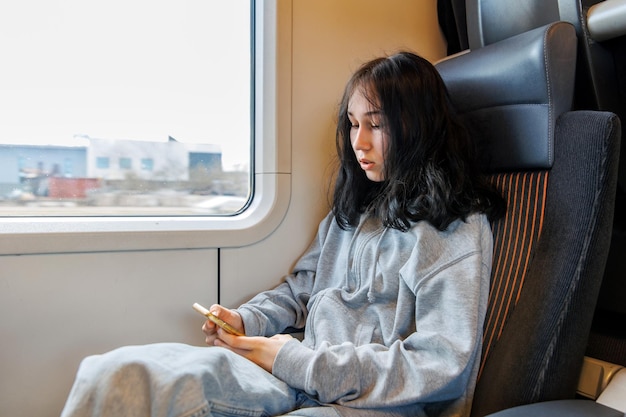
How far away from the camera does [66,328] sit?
1.21 meters

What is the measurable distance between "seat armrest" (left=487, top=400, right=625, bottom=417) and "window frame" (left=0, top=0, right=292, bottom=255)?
2.62 ft

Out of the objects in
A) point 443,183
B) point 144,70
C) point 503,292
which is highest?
point 144,70

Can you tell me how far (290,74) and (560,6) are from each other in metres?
0.70

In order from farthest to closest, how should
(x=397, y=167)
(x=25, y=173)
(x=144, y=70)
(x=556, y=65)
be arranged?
(x=144, y=70)
(x=25, y=173)
(x=397, y=167)
(x=556, y=65)

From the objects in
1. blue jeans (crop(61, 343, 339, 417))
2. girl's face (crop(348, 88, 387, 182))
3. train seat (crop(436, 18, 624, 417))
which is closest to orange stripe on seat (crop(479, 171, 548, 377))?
train seat (crop(436, 18, 624, 417))

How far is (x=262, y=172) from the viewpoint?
140 centimetres

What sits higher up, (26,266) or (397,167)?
(397,167)

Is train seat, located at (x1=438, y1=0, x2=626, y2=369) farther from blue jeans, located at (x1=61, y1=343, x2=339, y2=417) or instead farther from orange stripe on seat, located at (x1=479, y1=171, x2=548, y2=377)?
blue jeans, located at (x1=61, y1=343, x2=339, y2=417)

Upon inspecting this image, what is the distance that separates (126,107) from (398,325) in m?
0.93

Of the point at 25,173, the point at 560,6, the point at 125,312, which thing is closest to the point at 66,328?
the point at 125,312

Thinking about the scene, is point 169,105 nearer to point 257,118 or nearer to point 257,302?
point 257,118

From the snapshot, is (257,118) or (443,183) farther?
(257,118)

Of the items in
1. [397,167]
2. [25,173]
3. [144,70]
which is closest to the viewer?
[397,167]

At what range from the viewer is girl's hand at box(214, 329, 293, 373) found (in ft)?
3.25
